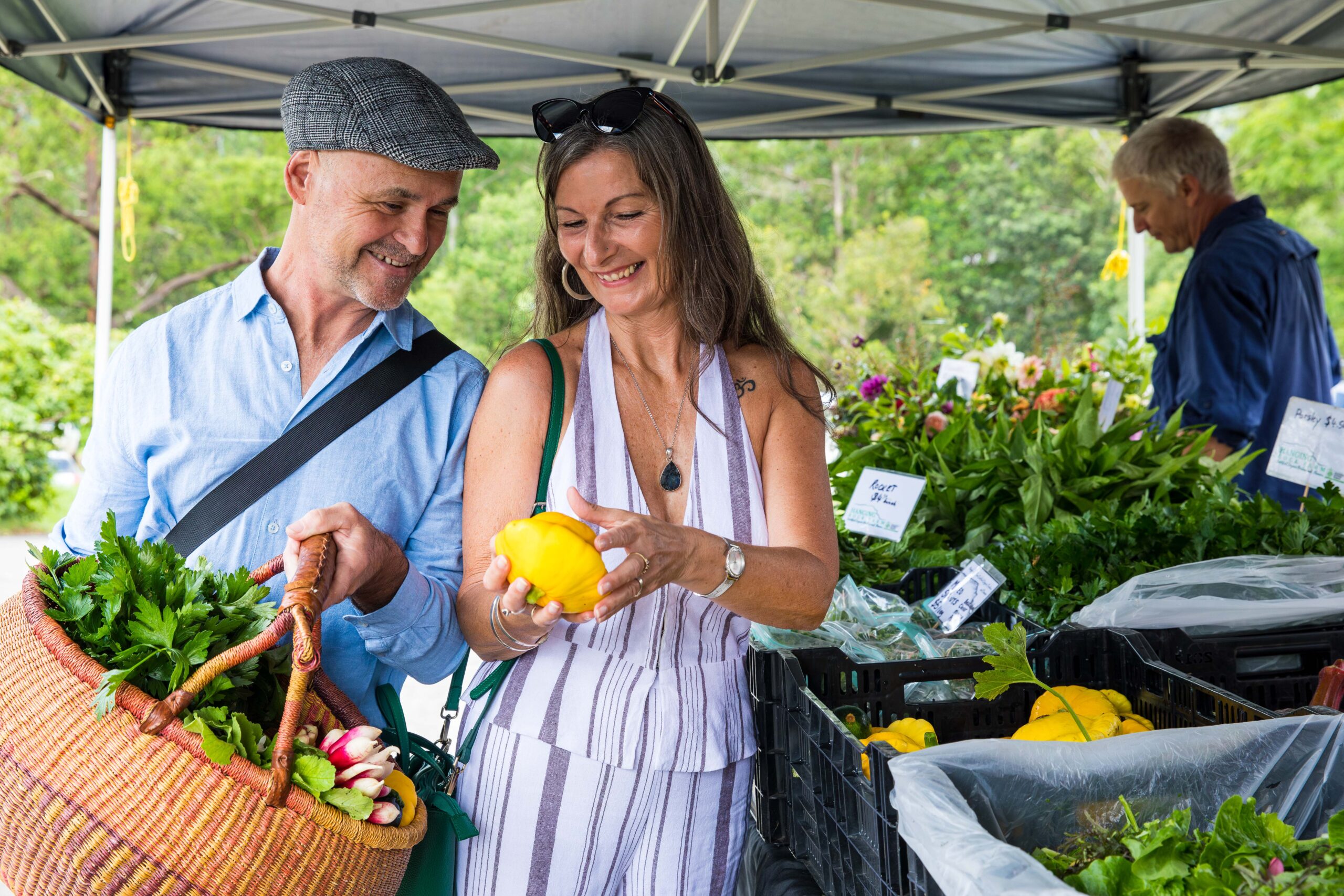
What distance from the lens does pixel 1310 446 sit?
2600 mm

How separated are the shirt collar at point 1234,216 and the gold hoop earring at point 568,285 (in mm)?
2742

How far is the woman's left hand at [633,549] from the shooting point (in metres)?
1.31

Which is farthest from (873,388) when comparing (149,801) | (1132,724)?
(149,801)

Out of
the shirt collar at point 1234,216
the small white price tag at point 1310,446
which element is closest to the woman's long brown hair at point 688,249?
the small white price tag at point 1310,446

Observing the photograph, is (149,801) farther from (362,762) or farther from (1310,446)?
(1310,446)

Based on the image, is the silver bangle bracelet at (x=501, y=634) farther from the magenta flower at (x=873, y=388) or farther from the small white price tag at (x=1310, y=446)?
the magenta flower at (x=873, y=388)

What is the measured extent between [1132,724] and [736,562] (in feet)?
2.01

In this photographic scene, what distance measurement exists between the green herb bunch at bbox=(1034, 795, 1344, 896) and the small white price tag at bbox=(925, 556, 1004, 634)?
0.97 metres

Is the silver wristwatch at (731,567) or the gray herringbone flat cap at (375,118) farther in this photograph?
the gray herringbone flat cap at (375,118)

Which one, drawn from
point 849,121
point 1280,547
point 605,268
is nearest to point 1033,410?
point 1280,547

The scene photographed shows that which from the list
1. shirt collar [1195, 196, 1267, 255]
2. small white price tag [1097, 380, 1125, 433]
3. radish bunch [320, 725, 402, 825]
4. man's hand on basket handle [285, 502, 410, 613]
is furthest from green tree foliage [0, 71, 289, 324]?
radish bunch [320, 725, 402, 825]

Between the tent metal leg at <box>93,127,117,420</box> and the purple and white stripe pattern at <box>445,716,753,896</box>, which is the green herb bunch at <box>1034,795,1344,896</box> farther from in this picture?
the tent metal leg at <box>93,127,117,420</box>

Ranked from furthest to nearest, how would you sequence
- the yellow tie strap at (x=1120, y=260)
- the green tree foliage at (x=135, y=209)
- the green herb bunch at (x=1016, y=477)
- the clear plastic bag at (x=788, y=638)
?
the green tree foliage at (x=135, y=209), the yellow tie strap at (x=1120, y=260), the green herb bunch at (x=1016, y=477), the clear plastic bag at (x=788, y=638)

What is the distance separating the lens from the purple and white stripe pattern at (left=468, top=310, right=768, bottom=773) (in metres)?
1.56
